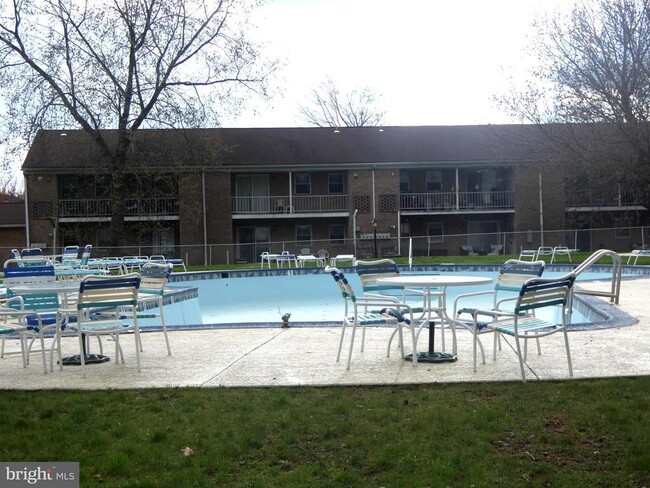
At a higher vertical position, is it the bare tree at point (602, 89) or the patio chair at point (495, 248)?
the bare tree at point (602, 89)

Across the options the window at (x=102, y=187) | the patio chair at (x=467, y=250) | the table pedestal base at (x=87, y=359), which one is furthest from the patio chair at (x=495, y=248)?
the table pedestal base at (x=87, y=359)

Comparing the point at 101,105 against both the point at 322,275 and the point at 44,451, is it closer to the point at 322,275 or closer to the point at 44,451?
the point at 322,275

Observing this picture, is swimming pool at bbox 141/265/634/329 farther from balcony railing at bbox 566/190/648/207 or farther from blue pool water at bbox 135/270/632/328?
balcony railing at bbox 566/190/648/207

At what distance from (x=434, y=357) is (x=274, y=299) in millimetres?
12144

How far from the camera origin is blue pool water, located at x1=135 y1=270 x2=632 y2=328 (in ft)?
44.8

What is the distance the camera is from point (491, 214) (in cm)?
3522

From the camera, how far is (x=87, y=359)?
7.41 m

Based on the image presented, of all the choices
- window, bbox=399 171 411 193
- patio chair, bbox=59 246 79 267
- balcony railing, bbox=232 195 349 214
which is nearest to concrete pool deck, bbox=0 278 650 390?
patio chair, bbox=59 246 79 267

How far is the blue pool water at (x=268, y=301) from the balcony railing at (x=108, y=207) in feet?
40.5

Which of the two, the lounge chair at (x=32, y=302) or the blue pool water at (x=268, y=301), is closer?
the lounge chair at (x=32, y=302)

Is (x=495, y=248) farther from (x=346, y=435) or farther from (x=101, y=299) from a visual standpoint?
(x=346, y=435)

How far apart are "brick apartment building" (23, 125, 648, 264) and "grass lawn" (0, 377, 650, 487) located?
83.7ft

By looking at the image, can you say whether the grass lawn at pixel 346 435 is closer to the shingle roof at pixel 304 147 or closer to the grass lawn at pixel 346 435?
the grass lawn at pixel 346 435

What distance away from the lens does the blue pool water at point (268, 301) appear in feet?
44.8
